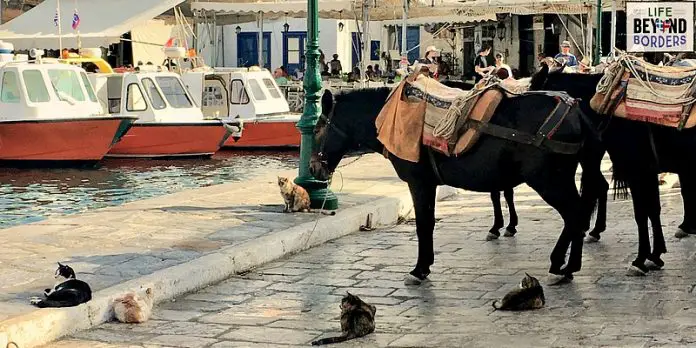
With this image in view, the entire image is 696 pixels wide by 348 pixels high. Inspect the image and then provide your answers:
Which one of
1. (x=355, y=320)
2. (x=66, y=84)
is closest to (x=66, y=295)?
(x=355, y=320)

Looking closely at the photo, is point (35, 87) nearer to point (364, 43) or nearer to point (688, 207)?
point (364, 43)

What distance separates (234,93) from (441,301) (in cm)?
2197

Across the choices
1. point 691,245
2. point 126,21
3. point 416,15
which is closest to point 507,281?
point 691,245

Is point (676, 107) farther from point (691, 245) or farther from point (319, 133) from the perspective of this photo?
point (319, 133)

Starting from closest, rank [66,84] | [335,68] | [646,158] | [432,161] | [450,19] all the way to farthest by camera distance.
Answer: [432,161] < [646,158] < [66,84] < [450,19] < [335,68]

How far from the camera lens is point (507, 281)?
9.43 meters

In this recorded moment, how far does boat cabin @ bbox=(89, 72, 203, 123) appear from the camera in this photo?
2705 centimetres

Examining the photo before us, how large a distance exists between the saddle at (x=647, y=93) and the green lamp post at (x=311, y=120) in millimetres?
3565

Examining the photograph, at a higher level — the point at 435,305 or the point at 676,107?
the point at 676,107

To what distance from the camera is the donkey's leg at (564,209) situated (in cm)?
895

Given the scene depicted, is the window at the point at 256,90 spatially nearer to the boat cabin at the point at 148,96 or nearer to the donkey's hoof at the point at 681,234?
the boat cabin at the point at 148,96

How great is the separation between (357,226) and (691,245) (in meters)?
3.37

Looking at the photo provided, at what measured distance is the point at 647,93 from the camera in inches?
382

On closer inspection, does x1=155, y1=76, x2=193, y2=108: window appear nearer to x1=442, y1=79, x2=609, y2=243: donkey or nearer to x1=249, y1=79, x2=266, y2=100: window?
x1=249, y1=79, x2=266, y2=100: window
